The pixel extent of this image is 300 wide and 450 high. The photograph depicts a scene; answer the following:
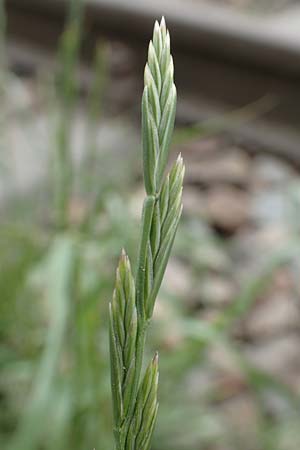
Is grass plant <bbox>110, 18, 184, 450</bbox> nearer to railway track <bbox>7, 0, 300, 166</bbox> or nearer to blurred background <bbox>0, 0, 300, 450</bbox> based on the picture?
blurred background <bbox>0, 0, 300, 450</bbox>

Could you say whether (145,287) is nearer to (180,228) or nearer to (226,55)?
(180,228)

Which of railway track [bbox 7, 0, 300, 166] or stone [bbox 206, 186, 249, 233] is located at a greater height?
railway track [bbox 7, 0, 300, 166]

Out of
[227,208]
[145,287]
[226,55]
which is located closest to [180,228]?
[227,208]

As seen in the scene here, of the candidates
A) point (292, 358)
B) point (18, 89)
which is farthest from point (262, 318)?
point (18, 89)

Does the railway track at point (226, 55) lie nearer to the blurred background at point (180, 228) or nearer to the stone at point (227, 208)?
the blurred background at point (180, 228)

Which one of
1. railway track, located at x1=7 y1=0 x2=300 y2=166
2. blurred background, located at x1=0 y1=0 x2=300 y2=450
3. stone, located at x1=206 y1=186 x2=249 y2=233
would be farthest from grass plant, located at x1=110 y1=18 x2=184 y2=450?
railway track, located at x1=7 y1=0 x2=300 y2=166

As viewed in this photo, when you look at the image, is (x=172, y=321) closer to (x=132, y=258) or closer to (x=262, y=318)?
(x=132, y=258)
